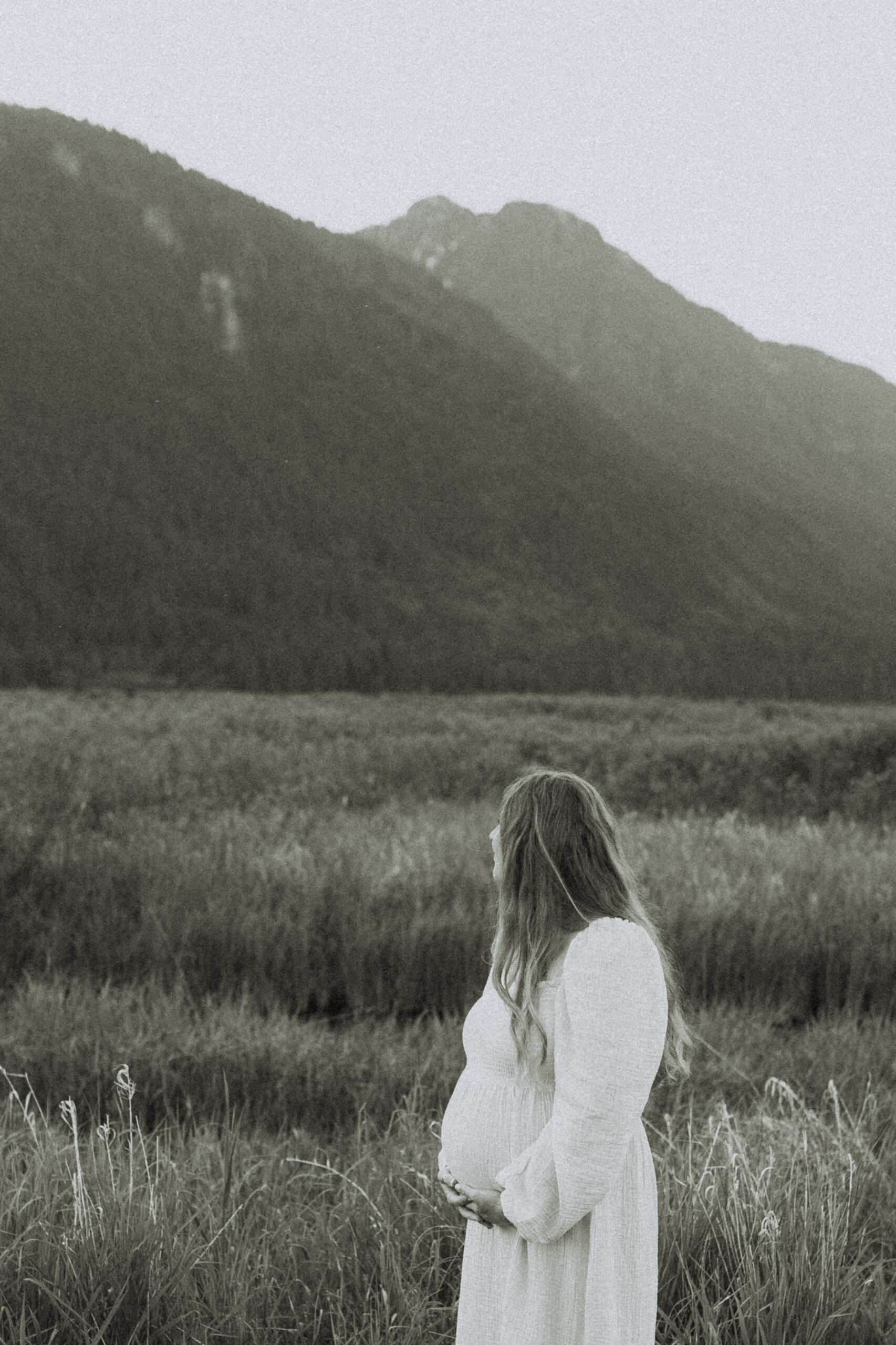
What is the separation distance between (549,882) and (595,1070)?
0.89ft

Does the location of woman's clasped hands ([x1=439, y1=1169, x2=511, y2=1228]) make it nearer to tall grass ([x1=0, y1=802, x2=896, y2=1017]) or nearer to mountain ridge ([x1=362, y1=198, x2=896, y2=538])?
tall grass ([x1=0, y1=802, x2=896, y2=1017])

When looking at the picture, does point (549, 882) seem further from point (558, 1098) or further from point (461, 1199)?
point (461, 1199)

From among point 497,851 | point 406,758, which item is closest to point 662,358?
point 406,758

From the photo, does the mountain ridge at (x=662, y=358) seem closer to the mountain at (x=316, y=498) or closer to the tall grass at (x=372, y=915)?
the mountain at (x=316, y=498)

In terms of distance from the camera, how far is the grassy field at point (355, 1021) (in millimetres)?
2332

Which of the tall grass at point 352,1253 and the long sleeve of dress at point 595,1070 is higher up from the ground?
the long sleeve of dress at point 595,1070

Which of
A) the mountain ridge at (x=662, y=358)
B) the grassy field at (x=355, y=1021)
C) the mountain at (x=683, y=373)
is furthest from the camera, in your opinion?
the mountain ridge at (x=662, y=358)

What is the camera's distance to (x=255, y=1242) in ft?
8.22

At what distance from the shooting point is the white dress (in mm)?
1477

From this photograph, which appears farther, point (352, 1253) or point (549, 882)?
point (352, 1253)

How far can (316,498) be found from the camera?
4575 centimetres

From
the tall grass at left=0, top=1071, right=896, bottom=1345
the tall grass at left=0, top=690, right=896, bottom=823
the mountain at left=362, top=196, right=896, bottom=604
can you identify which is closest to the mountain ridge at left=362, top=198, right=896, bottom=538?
the mountain at left=362, top=196, right=896, bottom=604

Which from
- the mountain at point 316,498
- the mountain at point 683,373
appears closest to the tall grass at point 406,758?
the mountain at point 316,498

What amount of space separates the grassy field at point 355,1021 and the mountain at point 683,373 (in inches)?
2254
